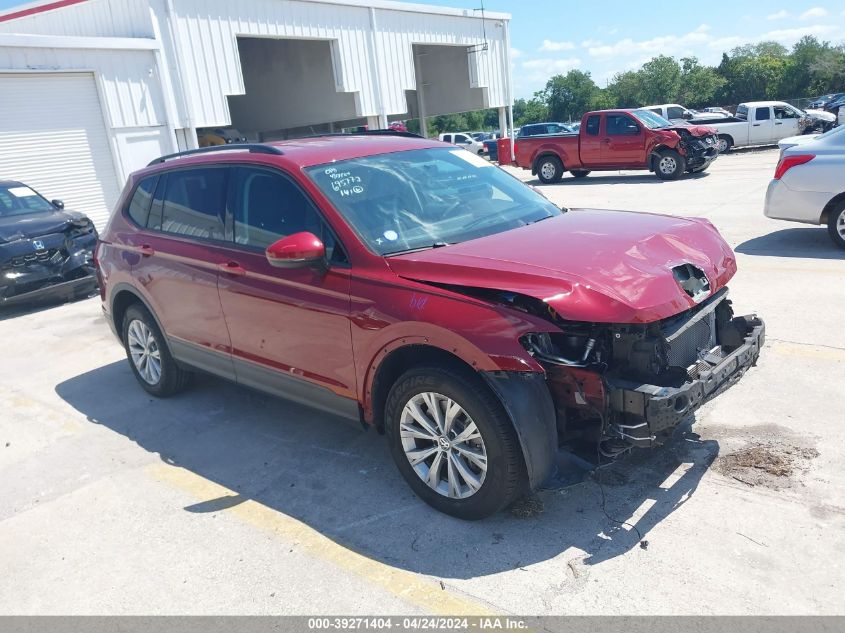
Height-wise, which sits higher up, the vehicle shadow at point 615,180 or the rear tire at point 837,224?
the rear tire at point 837,224

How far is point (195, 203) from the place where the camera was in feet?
16.4

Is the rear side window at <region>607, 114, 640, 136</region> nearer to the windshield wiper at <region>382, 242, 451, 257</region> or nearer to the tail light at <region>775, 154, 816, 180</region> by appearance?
the tail light at <region>775, 154, 816, 180</region>

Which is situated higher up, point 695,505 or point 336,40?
point 336,40

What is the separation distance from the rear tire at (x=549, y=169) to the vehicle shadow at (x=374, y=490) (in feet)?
52.2

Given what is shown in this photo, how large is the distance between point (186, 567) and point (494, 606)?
5.07 feet

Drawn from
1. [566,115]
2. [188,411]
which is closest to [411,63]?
[188,411]

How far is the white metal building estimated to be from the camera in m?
13.5

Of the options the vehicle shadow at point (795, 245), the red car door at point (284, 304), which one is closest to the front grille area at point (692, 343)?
the red car door at point (284, 304)

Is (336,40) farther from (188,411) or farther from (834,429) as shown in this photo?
(834,429)

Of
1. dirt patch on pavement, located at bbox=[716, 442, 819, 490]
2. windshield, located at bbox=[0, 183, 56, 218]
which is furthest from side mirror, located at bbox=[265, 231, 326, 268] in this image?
windshield, located at bbox=[0, 183, 56, 218]

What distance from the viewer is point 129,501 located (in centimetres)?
421

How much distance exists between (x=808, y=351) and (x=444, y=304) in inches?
136

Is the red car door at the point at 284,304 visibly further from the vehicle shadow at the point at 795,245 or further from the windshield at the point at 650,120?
the windshield at the point at 650,120

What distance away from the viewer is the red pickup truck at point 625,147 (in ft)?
56.7
